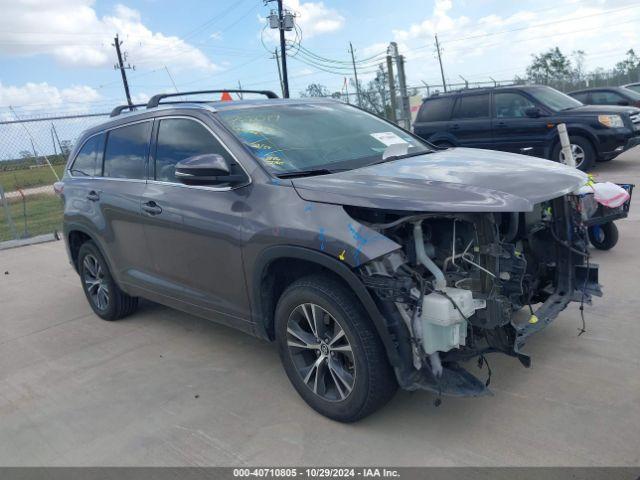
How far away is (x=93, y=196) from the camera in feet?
16.3

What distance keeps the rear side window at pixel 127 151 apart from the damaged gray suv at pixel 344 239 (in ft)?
0.06

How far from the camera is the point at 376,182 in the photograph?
10.1 feet

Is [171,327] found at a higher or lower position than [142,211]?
lower

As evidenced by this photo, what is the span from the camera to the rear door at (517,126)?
11.0m

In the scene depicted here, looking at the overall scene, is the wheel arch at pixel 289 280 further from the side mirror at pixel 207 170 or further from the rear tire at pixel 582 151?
the rear tire at pixel 582 151

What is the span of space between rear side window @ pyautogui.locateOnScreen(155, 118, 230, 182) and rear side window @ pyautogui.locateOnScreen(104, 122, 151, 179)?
221 mm

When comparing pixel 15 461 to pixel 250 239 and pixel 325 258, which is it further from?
pixel 325 258

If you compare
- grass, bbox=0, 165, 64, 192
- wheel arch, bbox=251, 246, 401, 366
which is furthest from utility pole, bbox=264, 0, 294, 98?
wheel arch, bbox=251, 246, 401, 366

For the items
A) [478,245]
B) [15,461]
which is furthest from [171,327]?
[478,245]

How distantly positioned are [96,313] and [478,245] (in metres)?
4.10

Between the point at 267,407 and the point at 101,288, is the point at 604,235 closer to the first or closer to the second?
the point at 267,407

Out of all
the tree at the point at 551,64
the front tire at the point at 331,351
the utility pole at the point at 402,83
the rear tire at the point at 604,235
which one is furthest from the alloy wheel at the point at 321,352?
the tree at the point at 551,64

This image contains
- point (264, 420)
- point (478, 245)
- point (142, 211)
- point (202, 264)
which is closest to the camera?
point (478, 245)

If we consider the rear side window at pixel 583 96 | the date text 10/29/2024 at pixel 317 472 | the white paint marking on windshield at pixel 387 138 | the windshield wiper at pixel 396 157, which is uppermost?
the white paint marking on windshield at pixel 387 138
